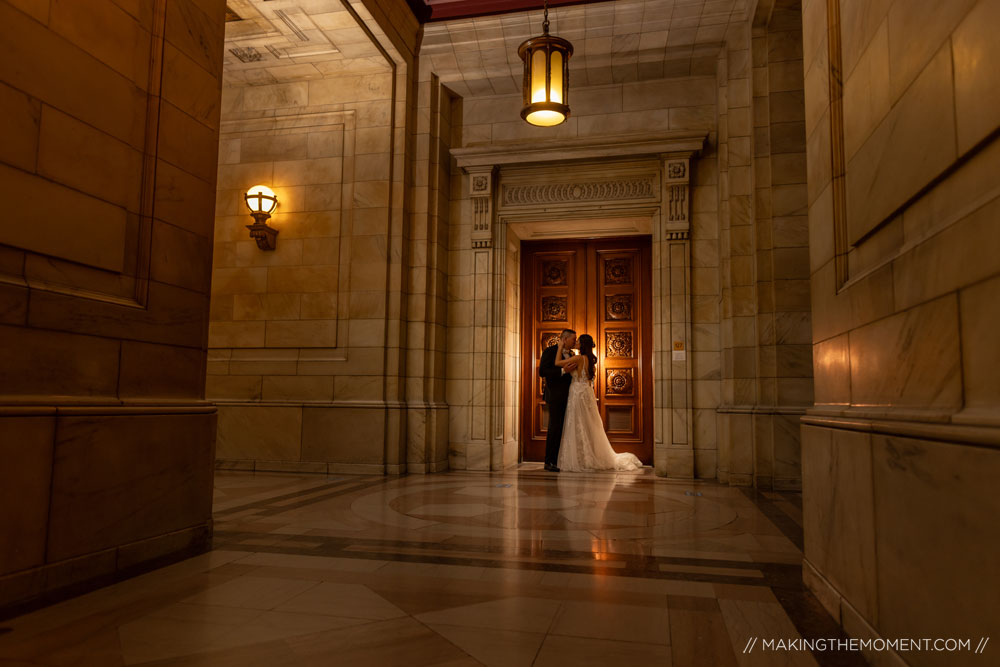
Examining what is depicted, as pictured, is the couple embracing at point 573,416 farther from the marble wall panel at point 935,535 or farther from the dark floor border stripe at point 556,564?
the marble wall panel at point 935,535

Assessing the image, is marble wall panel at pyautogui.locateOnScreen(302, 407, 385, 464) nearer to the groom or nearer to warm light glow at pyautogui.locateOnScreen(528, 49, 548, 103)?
the groom

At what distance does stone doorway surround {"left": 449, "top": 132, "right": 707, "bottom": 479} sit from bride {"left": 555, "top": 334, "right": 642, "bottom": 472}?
71 centimetres

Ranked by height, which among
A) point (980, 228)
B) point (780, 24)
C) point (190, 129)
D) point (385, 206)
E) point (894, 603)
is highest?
point (780, 24)

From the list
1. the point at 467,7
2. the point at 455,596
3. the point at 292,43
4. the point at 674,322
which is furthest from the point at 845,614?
the point at 292,43

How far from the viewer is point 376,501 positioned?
580cm

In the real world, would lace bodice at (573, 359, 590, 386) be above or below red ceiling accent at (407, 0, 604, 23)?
below

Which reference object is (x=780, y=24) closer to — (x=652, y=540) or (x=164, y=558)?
(x=652, y=540)

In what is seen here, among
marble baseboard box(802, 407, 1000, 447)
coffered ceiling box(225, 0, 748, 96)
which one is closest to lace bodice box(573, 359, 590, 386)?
coffered ceiling box(225, 0, 748, 96)

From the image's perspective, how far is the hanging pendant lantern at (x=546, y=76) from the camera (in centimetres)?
518

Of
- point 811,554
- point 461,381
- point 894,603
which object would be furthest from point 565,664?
point 461,381

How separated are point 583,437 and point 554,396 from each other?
67cm

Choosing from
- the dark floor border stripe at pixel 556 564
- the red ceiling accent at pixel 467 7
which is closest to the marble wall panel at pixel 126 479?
the dark floor border stripe at pixel 556 564

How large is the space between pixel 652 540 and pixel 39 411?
3524mm

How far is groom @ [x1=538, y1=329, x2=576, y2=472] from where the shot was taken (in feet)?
28.2
